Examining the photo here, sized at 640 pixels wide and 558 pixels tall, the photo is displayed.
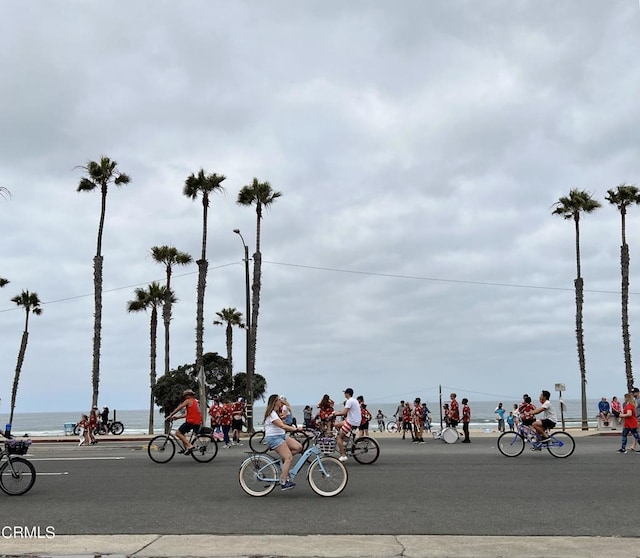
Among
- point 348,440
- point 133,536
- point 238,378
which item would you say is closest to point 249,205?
point 238,378

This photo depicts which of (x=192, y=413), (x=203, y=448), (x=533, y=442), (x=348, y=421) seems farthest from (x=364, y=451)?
(x=533, y=442)

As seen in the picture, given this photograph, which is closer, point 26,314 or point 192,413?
point 192,413

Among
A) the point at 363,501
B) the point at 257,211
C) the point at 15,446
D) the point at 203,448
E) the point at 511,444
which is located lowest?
the point at 363,501

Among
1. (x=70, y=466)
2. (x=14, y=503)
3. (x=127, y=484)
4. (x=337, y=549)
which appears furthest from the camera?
(x=70, y=466)

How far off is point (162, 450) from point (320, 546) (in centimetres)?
1115

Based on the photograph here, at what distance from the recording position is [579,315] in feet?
147

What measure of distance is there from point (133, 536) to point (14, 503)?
13.1 ft

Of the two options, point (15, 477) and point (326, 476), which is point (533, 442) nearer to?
point (326, 476)

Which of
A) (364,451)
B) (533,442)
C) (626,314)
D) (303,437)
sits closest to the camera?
(364,451)

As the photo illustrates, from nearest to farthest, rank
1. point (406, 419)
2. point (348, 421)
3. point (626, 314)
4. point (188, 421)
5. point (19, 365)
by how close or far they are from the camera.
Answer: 1. point (348, 421)
2. point (188, 421)
3. point (406, 419)
4. point (626, 314)
5. point (19, 365)

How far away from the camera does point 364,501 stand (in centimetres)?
1141

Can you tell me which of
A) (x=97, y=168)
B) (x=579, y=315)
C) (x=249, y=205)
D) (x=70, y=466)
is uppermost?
(x=97, y=168)

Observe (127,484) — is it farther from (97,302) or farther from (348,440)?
(97,302)

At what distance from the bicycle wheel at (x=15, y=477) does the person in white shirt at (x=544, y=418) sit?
1252 centimetres
